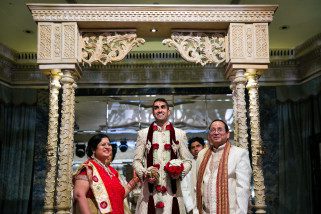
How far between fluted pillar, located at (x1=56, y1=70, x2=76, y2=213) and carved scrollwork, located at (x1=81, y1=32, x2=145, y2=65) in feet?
1.02

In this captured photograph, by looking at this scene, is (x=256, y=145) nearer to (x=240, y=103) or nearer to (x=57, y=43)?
(x=240, y=103)

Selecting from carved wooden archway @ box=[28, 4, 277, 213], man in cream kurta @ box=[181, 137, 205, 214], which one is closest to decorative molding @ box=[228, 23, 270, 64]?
carved wooden archway @ box=[28, 4, 277, 213]

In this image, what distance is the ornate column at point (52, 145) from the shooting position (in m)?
4.59

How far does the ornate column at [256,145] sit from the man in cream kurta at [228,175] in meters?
0.76

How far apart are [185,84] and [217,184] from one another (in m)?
4.77

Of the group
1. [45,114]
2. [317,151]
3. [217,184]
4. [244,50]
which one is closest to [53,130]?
[217,184]

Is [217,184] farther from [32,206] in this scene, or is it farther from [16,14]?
[32,206]

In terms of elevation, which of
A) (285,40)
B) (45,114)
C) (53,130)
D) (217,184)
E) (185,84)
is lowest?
(217,184)

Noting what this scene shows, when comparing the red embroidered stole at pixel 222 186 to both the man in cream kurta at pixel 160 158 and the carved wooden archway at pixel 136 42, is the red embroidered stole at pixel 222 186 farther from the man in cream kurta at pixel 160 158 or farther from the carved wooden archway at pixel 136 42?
the carved wooden archway at pixel 136 42

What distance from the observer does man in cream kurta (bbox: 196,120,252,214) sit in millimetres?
3859

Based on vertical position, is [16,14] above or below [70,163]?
above

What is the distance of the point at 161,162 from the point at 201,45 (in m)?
1.44

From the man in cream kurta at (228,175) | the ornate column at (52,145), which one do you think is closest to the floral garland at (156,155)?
the man in cream kurta at (228,175)

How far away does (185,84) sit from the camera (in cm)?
856
